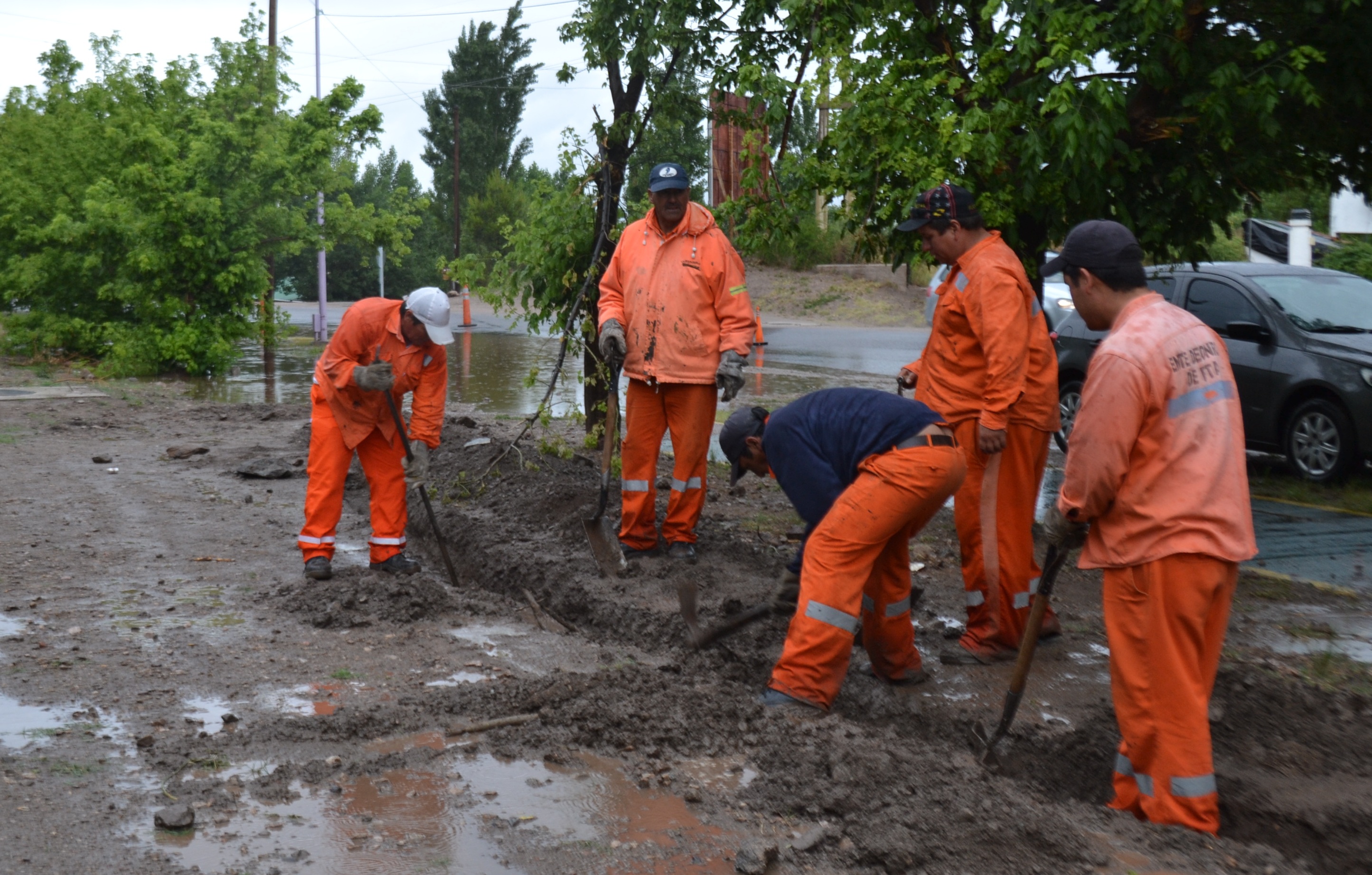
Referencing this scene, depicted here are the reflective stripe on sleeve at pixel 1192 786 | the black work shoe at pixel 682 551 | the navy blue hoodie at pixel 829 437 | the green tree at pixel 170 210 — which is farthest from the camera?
the green tree at pixel 170 210

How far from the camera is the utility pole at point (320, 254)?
61.6ft

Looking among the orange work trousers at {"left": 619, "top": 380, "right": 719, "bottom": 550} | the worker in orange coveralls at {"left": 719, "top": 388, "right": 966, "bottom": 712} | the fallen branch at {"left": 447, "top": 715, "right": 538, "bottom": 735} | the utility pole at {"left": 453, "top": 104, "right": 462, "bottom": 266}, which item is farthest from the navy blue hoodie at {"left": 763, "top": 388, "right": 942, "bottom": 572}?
the utility pole at {"left": 453, "top": 104, "right": 462, "bottom": 266}

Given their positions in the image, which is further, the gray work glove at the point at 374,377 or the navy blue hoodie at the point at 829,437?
the gray work glove at the point at 374,377

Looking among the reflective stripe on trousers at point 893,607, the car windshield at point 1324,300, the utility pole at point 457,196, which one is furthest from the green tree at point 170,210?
the utility pole at point 457,196

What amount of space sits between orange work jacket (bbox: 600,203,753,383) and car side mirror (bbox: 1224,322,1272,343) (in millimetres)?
5087

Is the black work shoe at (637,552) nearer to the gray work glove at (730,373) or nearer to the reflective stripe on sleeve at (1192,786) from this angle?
the gray work glove at (730,373)

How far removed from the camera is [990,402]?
512cm

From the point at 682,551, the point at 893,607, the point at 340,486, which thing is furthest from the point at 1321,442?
the point at 340,486

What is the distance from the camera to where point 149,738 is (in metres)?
4.32

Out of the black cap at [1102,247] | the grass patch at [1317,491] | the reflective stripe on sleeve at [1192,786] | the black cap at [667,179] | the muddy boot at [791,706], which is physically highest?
the black cap at [667,179]

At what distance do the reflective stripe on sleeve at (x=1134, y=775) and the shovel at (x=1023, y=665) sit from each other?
0.42 m

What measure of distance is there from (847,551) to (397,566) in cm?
335

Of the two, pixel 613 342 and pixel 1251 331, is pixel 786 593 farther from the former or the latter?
pixel 1251 331

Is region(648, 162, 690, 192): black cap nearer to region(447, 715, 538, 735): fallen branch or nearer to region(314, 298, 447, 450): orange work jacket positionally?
region(314, 298, 447, 450): orange work jacket
